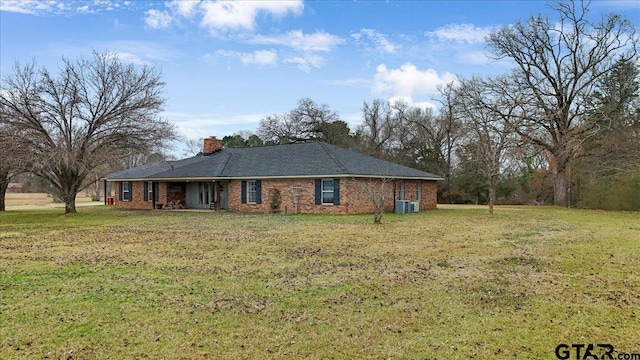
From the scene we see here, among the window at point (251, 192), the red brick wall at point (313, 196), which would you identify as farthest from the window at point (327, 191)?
the window at point (251, 192)

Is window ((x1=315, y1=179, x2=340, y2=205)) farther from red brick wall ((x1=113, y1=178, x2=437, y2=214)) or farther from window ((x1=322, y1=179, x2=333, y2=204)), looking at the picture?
red brick wall ((x1=113, y1=178, x2=437, y2=214))

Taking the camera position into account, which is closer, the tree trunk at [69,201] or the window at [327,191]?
the window at [327,191]

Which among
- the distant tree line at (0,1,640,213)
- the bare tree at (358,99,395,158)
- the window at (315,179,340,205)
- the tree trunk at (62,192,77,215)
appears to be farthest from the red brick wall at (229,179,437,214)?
the bare tree at (358,99,395,158)

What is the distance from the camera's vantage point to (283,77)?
23.3m

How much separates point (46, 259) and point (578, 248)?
11.6m

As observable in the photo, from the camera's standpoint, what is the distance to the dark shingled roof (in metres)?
21.4

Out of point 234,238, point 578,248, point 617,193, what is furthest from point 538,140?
point 234,238

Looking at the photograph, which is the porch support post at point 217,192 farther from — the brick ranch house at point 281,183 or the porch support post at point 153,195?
the porch support post at point 153,195

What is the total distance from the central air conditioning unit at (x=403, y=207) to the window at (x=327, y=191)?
347cm

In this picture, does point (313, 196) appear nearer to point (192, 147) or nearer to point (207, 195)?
point (207, 195)

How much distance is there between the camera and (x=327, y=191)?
21.2 meters

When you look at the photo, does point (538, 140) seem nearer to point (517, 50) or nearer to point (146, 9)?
point (517, 50)
